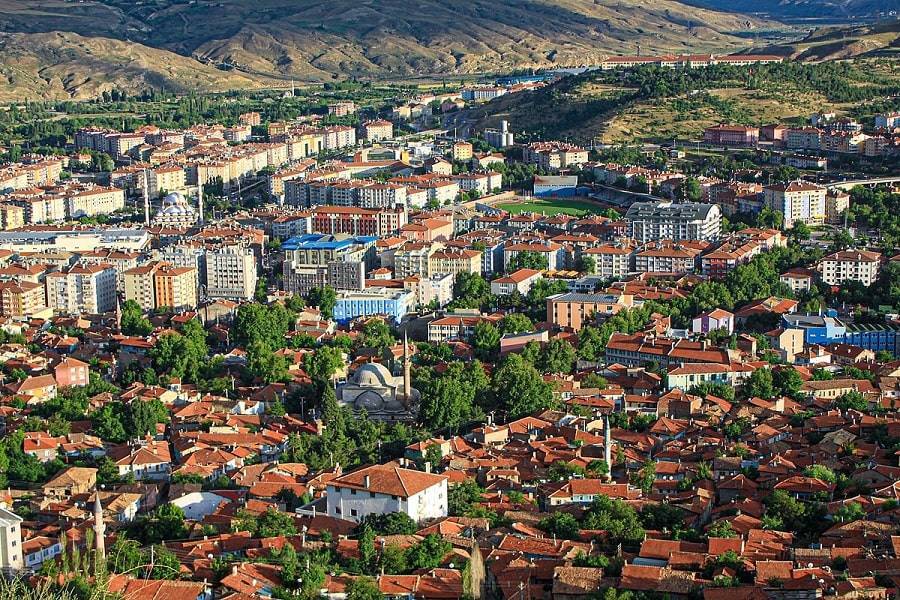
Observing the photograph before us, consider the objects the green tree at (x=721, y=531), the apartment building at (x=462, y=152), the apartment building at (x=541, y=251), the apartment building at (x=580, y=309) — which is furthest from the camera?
the apartment building at (x=462, y=152)

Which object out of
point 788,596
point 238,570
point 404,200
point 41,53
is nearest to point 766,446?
point 788,596

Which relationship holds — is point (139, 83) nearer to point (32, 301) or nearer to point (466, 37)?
point (466, 37)

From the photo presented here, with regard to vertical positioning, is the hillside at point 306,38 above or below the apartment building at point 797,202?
above

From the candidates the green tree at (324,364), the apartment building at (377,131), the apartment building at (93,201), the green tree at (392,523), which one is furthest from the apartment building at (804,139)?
the green tree at (392,523)

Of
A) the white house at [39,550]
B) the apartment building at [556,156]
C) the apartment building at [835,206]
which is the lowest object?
the white house at [39,550]

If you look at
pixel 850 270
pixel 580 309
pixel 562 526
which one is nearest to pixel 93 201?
pixel 580 309

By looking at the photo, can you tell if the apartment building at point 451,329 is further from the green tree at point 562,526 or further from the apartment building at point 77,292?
the green tree at point 562,526
